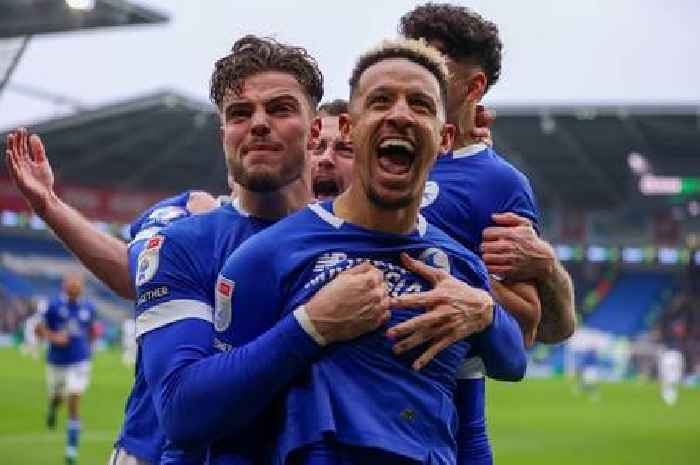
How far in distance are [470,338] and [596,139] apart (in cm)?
4696

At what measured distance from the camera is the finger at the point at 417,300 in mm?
2775

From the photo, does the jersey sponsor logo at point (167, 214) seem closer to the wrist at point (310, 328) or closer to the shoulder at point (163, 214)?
the shoulder at point (163, 214)

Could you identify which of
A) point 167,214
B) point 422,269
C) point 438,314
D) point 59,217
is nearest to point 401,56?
point 422,269

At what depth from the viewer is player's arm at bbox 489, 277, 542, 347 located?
353 cm

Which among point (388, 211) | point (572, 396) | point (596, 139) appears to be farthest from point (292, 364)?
point (596, 139)

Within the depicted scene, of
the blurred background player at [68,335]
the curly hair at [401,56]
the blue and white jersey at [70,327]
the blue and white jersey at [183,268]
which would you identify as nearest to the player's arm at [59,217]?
the blue and white jersey at [183,268]

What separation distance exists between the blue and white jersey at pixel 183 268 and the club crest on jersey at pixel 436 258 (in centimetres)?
56

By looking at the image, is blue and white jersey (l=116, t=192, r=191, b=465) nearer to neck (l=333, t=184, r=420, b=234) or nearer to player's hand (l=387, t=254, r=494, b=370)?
neck (l=333, t=184, r=420, b=234)

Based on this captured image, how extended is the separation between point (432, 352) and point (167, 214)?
160 cm

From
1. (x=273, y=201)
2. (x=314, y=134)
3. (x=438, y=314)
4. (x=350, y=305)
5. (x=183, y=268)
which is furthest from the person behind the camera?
(x=314, y=134)

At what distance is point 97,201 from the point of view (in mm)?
57250

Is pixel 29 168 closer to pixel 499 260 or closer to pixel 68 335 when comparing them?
pixel 499 260

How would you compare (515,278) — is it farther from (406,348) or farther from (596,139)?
(596,139)

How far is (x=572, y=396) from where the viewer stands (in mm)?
33156
